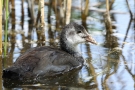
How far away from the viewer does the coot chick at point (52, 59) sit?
7.51 meters

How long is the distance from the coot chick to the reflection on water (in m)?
0.12

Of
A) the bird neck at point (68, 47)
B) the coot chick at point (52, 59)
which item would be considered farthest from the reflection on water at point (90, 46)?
the bird neck at point (68, 47)

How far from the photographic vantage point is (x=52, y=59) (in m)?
7.93

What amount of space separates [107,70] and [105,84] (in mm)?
745

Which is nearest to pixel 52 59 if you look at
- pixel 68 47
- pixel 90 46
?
pixel 68 47

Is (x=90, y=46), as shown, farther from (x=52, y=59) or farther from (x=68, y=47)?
(x=52, y=59)

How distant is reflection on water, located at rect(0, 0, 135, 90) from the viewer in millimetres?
7480

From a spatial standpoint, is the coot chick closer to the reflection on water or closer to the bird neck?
the bird neck

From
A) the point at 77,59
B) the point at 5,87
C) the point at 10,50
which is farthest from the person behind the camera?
the point at 10,50

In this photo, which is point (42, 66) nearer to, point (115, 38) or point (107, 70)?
point (107, 70)

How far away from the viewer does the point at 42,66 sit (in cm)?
769

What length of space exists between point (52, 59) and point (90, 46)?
5.71 ft

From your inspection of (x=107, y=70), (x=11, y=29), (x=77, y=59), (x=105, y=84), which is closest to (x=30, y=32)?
(x=11, y=29)

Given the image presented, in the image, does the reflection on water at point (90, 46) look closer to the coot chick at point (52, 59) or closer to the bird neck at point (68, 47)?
→ the coot chick at point (52, 59)
